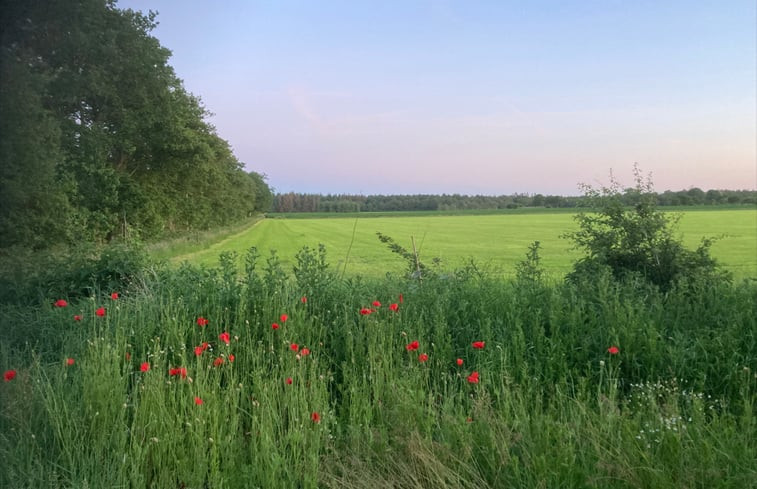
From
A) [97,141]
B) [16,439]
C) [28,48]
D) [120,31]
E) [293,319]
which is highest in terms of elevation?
[120,31]

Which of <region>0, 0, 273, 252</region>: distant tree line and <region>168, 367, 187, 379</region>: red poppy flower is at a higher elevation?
<region>0, 0, 273, 252</region>: distant tree line

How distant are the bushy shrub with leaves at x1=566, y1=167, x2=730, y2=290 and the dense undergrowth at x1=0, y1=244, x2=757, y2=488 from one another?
1.05m

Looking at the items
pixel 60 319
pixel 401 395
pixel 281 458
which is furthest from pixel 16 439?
pixel 60 319

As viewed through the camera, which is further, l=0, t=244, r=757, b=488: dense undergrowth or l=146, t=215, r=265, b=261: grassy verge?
l=146, t=215, r=265, b=261: grassy verge

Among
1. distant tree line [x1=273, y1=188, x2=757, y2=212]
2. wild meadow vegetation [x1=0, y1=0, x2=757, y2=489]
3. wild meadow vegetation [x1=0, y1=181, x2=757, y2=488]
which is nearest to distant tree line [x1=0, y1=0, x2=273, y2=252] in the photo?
wild meadow vegetation [x1=0, y1=0, x2=757, y2=489]

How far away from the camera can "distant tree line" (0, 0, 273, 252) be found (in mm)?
11930

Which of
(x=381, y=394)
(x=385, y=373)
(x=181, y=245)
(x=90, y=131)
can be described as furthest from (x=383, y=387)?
(x=181, y=245)

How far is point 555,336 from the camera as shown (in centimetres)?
443

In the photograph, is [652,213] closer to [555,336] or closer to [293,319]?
[555,336]

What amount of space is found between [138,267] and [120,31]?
20.2 m

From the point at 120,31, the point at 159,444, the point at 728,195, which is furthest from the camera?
the point at 728,195

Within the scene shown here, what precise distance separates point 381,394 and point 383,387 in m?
0.07

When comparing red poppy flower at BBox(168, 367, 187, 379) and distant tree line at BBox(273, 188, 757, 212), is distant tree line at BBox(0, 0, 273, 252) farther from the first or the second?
distant tree line at BBox(273, 188, 757, 212)

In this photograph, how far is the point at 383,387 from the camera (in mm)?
3516
